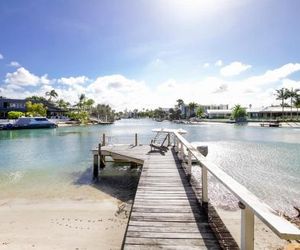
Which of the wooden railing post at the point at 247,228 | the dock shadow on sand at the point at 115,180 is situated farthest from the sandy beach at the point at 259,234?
the dock shadow on sand at the point at 115,180

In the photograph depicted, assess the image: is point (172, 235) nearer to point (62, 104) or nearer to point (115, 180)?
point (115, 180)

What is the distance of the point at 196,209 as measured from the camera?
561 centimetres

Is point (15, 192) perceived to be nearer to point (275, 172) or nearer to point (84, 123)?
point (275, 172)

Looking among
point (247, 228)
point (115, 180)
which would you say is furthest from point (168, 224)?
point (115, 180)

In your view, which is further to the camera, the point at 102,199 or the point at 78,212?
the point at 102,199

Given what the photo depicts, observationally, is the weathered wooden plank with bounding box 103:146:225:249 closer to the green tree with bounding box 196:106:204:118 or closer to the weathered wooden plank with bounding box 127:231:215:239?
the weathered wooden plank with bounding box 127:231:215:239

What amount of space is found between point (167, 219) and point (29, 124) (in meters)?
60.9

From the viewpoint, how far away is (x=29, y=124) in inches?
2331

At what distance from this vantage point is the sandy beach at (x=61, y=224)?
6941mm

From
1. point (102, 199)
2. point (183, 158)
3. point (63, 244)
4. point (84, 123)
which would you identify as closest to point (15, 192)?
point (102, 199)

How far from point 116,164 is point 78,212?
8506 millimetres

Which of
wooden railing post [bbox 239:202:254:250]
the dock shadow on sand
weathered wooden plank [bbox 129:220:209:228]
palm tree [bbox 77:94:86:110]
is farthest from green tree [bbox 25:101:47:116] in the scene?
wooden railing post [bbox 239:202:254:250]

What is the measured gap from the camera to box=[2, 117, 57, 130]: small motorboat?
57.3 meters

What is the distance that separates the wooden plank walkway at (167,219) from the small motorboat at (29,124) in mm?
57482
